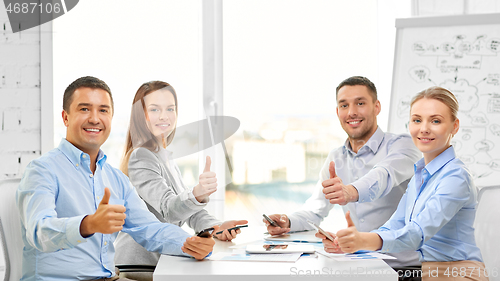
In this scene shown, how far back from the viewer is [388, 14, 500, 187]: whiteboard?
7.89ft

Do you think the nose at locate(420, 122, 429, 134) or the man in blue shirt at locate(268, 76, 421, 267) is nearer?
the nose at locate(420, 122, 429, 134)

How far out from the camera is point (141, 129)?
2.29 metres

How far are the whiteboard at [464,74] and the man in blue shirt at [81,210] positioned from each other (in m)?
1.58

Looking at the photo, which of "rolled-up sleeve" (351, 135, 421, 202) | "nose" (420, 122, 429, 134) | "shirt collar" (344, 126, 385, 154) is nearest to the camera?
"nose" (420, 122, 429, 134)

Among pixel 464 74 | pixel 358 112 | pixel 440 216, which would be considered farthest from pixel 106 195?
pixel 464 74

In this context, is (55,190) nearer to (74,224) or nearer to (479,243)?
(74,224)

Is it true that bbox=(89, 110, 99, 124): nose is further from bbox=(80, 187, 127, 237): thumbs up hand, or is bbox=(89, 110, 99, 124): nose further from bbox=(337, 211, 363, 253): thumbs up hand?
bbox=(337, 211, 363, 253): thumbs up hand

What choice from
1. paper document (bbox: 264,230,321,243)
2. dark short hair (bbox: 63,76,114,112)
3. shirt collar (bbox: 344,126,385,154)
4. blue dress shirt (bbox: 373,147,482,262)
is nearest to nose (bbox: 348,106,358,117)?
shirt collar (bbox: 344,126,385,154)

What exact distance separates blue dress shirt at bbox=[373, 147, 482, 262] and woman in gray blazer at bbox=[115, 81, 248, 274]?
702 millimetres

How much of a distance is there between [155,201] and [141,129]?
1.57 ft

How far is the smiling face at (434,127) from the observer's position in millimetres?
1667

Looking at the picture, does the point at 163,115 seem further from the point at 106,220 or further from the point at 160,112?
the point at 106,220

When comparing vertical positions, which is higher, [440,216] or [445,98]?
[445,98]

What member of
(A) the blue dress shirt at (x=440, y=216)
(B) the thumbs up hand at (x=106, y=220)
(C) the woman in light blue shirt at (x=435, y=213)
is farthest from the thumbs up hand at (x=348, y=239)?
→ (B) the thumbs up hand at (x=106, y=220)
